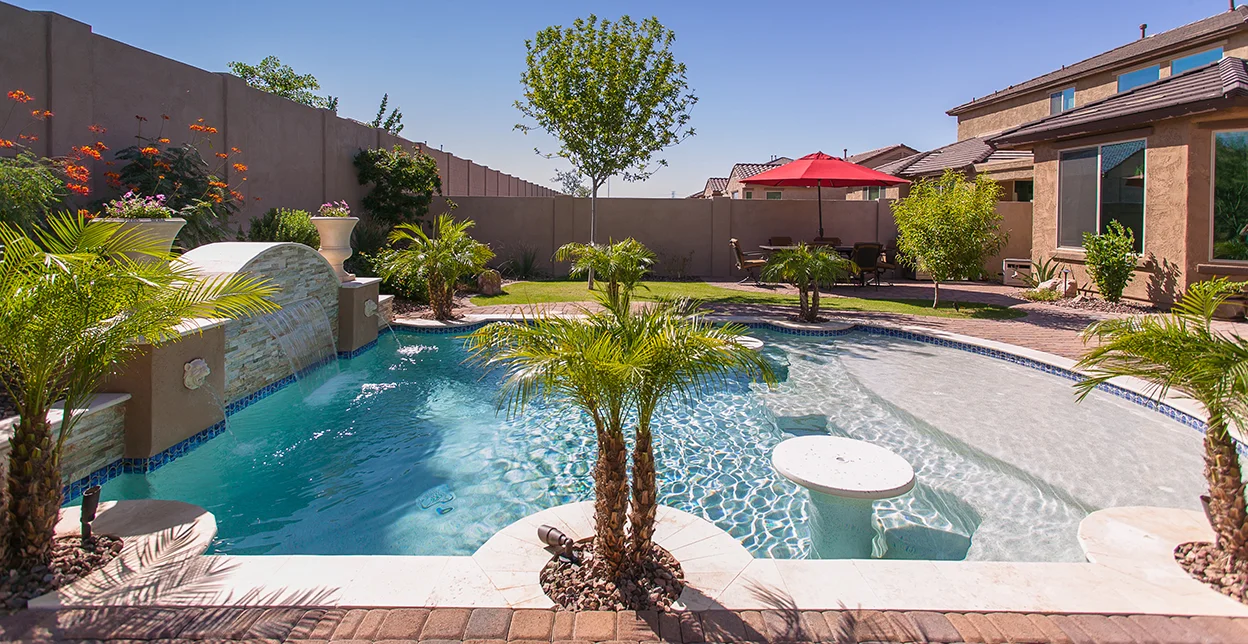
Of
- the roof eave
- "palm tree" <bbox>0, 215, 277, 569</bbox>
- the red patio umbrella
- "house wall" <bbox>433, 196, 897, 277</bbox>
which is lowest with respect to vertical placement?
"palm tree" <bbox>0, 215, 277, 569</bbox>

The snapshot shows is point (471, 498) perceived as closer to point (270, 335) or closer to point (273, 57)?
point (270, 335)

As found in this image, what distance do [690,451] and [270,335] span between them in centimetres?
446

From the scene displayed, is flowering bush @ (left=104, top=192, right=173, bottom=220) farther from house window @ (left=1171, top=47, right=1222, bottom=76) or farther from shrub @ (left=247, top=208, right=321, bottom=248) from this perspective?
house window @ (left=1171, top=47, right=1222, bottom=76)

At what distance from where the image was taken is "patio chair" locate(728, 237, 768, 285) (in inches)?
667

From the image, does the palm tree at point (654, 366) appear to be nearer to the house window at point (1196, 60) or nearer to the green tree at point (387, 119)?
the house window at point (1196, 60)

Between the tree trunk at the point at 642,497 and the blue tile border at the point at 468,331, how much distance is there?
11.9 feet

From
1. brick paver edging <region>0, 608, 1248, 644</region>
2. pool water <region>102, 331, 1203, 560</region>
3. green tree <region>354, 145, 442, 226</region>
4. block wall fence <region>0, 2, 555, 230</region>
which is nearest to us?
brick paver edging <region>0, 608, 1248, 644</region>

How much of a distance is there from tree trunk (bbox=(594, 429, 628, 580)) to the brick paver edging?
0.87 feet

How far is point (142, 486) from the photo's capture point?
486cm

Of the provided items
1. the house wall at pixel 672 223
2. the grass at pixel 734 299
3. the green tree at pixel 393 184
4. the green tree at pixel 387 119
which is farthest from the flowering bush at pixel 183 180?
the green tree at pixel 387 119

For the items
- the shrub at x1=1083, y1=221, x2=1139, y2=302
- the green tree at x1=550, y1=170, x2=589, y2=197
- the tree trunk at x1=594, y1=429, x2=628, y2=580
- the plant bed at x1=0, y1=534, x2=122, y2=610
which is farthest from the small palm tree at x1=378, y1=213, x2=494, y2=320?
the green tree at x1=550, y1=170, x2=589, y2=197

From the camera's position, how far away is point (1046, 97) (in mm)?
23953

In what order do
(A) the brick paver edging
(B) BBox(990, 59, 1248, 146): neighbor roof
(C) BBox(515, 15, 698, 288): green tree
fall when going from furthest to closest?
(C) BBox(515, 15, 698, 288): green tree → (B) BBox(990, 59, 1248, 146): neighbor roof → (A) the brick paver edging

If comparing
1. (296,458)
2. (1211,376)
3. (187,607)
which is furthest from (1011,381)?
(187,607)
